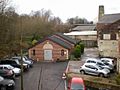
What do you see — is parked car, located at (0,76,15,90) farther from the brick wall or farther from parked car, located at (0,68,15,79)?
the brick wall

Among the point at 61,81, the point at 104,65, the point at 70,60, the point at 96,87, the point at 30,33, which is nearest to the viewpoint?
the point at 96,87

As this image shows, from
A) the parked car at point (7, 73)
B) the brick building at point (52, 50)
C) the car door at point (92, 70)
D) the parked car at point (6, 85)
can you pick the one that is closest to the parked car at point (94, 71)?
the car door at point (92, 70)

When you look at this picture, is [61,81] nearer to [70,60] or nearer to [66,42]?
[70,60]

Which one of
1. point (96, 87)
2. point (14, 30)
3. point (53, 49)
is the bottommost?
point (96, 87)

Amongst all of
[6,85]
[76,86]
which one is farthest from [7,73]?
[76,86]

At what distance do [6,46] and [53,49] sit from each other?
1200 centimetres

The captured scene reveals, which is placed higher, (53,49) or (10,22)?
(10,22)

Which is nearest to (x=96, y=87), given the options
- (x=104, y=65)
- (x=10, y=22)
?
(x=104, y=65)

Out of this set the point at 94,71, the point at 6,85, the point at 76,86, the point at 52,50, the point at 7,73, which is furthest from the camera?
the point at 52,50

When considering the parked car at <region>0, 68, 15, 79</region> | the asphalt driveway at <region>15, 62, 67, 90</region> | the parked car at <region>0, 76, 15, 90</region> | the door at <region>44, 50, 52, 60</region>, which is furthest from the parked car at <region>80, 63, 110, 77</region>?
the door at <region>44, 50, 52, 60</region>

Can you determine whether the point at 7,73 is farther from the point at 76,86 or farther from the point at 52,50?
the point at 52,50

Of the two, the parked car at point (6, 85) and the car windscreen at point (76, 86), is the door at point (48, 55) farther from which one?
the car windscreen at point (76, 86)

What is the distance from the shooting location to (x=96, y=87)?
27.6 metres

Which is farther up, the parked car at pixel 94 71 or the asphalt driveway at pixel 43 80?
the parked car at pixel 94 71
